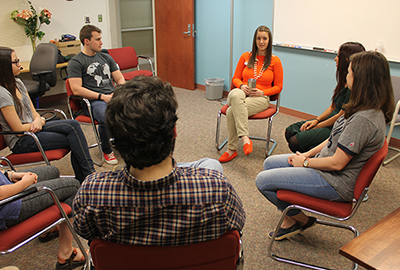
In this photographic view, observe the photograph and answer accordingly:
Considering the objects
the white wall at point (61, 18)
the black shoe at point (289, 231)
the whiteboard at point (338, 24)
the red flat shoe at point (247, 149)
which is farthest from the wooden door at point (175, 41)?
the black shoe at point (289, 231)

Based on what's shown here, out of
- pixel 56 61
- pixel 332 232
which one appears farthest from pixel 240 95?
pixel 56 61

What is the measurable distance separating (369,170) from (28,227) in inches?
64.3

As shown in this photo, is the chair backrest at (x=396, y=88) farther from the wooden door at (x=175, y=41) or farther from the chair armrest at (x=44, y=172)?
the wooden door at (x=175, y=41)

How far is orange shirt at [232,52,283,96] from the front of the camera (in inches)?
120

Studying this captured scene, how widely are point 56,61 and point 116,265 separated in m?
3.59

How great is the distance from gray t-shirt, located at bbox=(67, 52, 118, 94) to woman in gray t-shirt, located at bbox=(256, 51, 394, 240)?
198 cm

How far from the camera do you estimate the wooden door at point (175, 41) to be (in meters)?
5.12

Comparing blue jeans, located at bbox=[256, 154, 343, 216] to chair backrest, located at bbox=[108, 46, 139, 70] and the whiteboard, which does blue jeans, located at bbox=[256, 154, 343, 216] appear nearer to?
the whiteboard

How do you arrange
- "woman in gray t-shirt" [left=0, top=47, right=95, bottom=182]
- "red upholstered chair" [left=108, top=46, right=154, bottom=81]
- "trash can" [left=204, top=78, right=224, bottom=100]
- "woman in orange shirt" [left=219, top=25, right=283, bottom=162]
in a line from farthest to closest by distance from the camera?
"trash can" [left=204, top=78, right=224, bottom=100]
"red upholstered chair" [left=108, top=46, right=154, bottom=81]
"woman in orange shirt" [left=219, top=25, right=283, bottom=162]
"woman in gray t-shirt" [left=0, top=47, right=95, bottom=182]

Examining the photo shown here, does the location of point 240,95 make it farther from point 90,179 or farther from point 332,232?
point 90,179

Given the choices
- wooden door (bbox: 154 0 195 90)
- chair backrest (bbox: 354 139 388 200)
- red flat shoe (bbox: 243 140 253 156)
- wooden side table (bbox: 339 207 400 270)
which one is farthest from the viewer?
wooden door (bbox: 154 0 195 90)

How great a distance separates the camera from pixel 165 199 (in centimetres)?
93

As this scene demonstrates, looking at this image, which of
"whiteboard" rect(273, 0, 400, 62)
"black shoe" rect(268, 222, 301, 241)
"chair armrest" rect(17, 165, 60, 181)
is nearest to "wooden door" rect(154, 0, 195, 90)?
"whiteboard" rect(273, 0, 400, 62)

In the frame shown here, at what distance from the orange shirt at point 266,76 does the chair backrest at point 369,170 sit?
1585 millimetres
